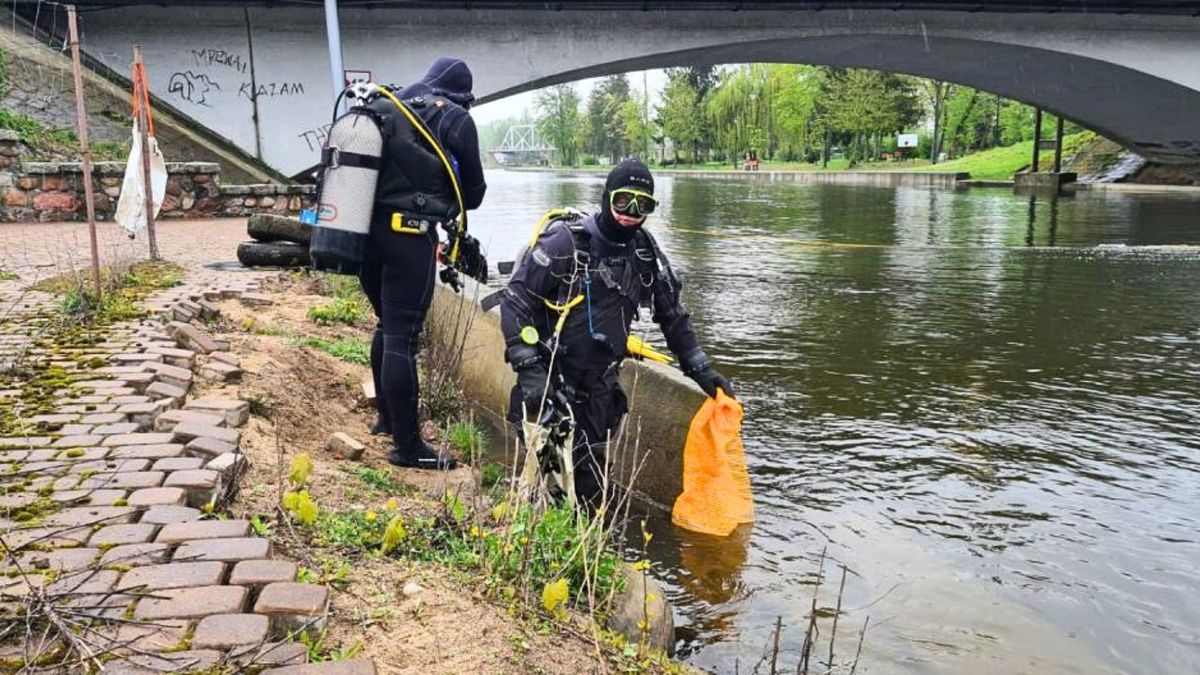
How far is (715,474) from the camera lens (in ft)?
13.8

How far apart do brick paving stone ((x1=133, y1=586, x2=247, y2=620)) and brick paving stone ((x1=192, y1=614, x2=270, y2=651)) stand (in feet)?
0.12

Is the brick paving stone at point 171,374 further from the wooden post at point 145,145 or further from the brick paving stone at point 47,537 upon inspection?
the wooden post at point 145,145

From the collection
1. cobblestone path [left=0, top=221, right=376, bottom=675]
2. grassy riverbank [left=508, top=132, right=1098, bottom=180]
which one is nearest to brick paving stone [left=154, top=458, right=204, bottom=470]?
cobblestone path [left=0, top=221, right=376, bottom=675]

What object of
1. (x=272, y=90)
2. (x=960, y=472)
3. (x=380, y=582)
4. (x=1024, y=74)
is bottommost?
(x=960, y=472)

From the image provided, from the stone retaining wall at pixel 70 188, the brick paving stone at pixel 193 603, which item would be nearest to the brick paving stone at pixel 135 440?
the brick paving stone at pixel 193 603

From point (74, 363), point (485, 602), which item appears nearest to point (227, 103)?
point (74, 363)

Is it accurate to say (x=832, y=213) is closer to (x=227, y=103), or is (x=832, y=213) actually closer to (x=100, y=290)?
(x=227, y=103)

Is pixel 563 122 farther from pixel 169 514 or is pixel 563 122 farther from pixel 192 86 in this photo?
pixel 169 514

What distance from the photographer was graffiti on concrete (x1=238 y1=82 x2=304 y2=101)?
61.7 feet

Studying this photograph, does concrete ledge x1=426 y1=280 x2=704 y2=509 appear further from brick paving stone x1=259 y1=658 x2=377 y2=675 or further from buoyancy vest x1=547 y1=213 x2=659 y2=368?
brick paving stone x1=259 y1=658 x2=377 y2=675

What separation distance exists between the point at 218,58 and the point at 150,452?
17.8 m

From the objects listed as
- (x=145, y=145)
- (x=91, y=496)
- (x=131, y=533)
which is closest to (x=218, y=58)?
(x=145, y=145)

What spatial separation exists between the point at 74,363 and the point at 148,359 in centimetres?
32

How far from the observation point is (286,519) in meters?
2.76
